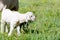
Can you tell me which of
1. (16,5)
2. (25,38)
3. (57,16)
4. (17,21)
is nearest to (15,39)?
(25,38)

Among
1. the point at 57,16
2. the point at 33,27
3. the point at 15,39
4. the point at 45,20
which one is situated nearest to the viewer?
the point at 15,39

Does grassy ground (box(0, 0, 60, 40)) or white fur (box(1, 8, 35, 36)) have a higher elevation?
white fur (box(1, 8, 35, 36))

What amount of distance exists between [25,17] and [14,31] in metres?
0.52

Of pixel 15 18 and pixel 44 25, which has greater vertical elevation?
pixel 15 18

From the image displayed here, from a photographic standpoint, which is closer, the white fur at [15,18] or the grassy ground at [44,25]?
the grassy ground at [44,25]

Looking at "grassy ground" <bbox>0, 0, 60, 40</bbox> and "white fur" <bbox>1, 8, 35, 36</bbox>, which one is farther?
"white fur" <bbox>1, 8, 35, 36</bbox>

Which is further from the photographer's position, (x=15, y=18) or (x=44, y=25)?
(x=44, y=25)

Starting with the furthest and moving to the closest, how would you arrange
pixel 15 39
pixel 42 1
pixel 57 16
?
1. pixel 42 1
2. pixel 57 16
3. pixel 15 39

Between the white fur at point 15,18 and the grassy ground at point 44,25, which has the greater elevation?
the white fur at point 15,18

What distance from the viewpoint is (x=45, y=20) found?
388 inches

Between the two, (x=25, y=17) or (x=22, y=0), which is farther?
(x=22, y=0)

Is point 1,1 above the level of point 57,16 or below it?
above

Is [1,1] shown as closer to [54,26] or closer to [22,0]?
[54,26]

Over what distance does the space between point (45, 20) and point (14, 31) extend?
6.21 feet
